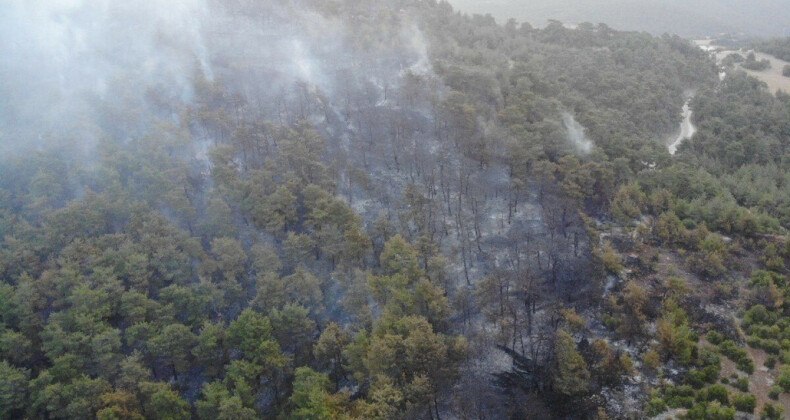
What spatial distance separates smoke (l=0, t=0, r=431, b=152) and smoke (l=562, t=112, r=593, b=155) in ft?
67.2

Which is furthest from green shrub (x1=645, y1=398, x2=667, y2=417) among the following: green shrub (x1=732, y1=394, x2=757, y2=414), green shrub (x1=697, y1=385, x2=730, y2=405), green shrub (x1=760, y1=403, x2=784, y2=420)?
green shrub (x1=760, y1=403, x2=784, y2=420)

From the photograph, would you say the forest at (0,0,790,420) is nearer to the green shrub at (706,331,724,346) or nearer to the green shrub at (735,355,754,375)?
the green shrub at (735,355,754,375)

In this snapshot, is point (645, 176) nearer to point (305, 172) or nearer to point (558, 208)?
point (558, 208)

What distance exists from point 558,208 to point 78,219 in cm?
4636

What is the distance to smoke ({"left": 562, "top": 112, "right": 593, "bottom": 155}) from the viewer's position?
59469 millimetres

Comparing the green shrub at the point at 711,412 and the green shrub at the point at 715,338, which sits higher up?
the green shrub at the point at 715,338

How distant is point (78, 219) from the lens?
153 ft

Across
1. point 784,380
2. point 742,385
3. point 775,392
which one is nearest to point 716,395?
point 742,385

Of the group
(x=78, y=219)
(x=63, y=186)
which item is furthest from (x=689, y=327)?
(x=63, y=186)

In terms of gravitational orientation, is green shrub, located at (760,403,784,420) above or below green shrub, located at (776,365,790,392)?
below

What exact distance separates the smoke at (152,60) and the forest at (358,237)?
1.43 ft

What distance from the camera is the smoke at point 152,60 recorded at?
193 ft

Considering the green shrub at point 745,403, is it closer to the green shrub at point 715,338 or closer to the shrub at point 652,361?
the shrub at point 652,361

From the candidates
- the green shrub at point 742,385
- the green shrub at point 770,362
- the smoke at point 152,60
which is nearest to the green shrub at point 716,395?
the green shrub at point 742,385
